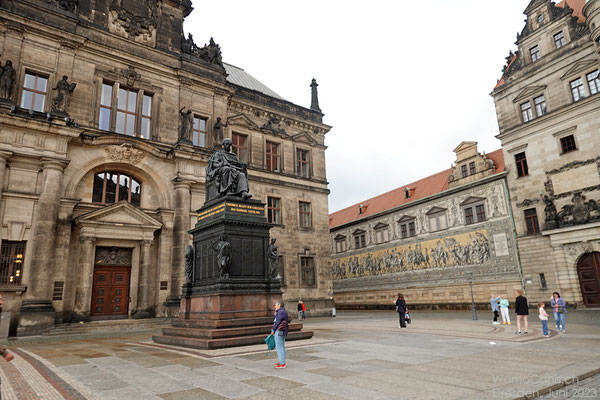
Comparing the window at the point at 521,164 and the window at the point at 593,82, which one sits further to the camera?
the window at the point at 521,164

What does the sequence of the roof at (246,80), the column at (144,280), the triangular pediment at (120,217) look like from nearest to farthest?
1. the triangular pediment at (120,217)
2. the column at (144,280)
3. the roof at (246,80)

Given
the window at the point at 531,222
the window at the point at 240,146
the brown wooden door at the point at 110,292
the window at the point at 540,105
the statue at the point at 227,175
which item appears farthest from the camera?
the window at the point at 540,105

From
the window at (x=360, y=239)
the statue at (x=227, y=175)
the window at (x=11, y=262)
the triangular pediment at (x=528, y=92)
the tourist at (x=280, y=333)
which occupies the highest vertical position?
the triangular pediment at (x=528, y=92)

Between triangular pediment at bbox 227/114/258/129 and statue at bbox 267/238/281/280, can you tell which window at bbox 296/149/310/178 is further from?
statue at bbox 267/238/281/280

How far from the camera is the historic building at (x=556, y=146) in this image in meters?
25.6

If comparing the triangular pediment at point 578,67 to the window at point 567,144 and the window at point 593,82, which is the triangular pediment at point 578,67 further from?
the window at point 567,144

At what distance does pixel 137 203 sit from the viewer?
22.2 meters

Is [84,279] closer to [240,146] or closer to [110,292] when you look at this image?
[110,292]

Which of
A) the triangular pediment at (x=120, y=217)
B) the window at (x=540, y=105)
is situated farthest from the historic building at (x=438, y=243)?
Result: the triangular pediment at (x=120, y=217)

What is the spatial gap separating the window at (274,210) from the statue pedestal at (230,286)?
51.4 ft

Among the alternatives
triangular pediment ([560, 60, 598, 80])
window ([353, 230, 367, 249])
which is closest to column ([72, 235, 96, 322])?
window ([353, 230, 367, 249])

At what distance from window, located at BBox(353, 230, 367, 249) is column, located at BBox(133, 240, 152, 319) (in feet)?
97.1

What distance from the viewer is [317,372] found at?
6.95 m

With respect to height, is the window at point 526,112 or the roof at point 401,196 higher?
the window at point 526,112
